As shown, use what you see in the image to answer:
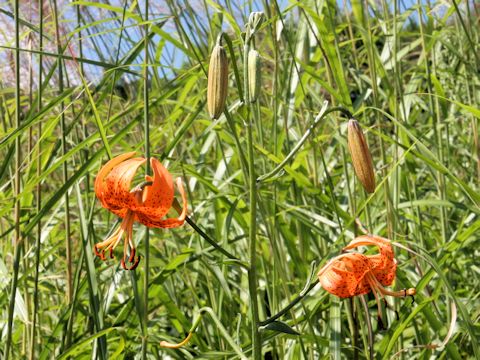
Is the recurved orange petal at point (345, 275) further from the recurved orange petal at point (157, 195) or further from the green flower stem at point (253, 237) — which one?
the recurved orange petal at point (157, 195)

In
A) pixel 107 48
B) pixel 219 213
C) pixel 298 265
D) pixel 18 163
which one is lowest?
pixel 298 265

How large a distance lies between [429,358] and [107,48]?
0.98 metres

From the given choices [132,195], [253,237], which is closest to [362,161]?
[253,237]

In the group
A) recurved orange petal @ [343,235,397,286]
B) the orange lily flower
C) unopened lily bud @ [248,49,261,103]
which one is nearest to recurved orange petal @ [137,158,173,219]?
the orange lily flower

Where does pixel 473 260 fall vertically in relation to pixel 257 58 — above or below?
below

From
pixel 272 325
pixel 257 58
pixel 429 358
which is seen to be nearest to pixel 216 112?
pixel 257 58

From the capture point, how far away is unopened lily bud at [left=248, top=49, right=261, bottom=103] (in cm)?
71

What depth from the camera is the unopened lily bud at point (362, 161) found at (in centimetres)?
76

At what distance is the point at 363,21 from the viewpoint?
1.34 metres

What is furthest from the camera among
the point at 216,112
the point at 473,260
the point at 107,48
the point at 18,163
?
the point at 107,48

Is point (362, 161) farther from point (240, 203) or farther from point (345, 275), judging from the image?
point (240, 203)

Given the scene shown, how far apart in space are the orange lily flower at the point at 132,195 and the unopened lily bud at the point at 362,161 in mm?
189

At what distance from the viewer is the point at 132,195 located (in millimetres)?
775

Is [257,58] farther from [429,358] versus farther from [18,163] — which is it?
[429,358]
